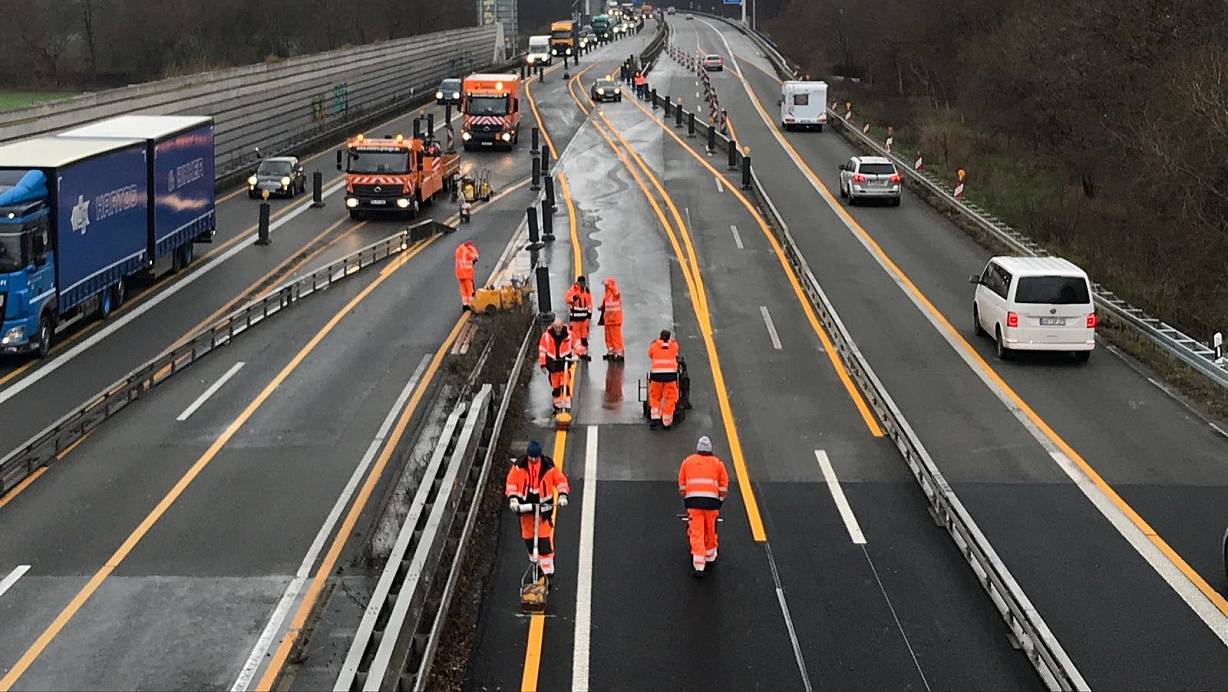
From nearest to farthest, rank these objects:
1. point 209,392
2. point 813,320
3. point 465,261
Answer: point 209,392 → point 813,320 → point 465,261

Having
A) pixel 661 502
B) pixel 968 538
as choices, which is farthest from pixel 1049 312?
pixel 968 538

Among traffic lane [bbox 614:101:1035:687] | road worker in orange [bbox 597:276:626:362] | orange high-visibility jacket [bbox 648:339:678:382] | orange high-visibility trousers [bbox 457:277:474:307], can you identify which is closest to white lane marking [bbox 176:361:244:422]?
orange high-visibility trousers [bbox 457:277:474:307]

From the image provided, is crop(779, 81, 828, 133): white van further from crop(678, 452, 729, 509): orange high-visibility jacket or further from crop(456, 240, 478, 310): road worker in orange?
crop(678, 452, 729, 509): orange high-visibility jacket

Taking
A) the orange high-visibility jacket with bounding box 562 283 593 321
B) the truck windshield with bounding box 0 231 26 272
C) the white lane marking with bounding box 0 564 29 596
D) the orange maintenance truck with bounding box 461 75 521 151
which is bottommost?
the white lane marking with bounding box 0 564 29 596

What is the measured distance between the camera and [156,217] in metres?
31.5

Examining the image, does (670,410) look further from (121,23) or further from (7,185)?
(121,23)

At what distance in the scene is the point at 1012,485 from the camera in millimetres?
17547

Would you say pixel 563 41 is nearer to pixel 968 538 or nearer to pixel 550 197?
pixel 550 197

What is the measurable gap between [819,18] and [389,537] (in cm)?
9989

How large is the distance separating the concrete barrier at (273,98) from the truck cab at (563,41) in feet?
51.4

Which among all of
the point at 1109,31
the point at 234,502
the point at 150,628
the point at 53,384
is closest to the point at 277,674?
the point at 150,628

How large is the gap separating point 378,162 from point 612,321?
68.5ft

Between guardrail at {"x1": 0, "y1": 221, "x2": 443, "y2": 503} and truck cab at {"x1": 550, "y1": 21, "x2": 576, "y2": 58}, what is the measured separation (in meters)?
80.7

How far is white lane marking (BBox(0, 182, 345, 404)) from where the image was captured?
2392cm
